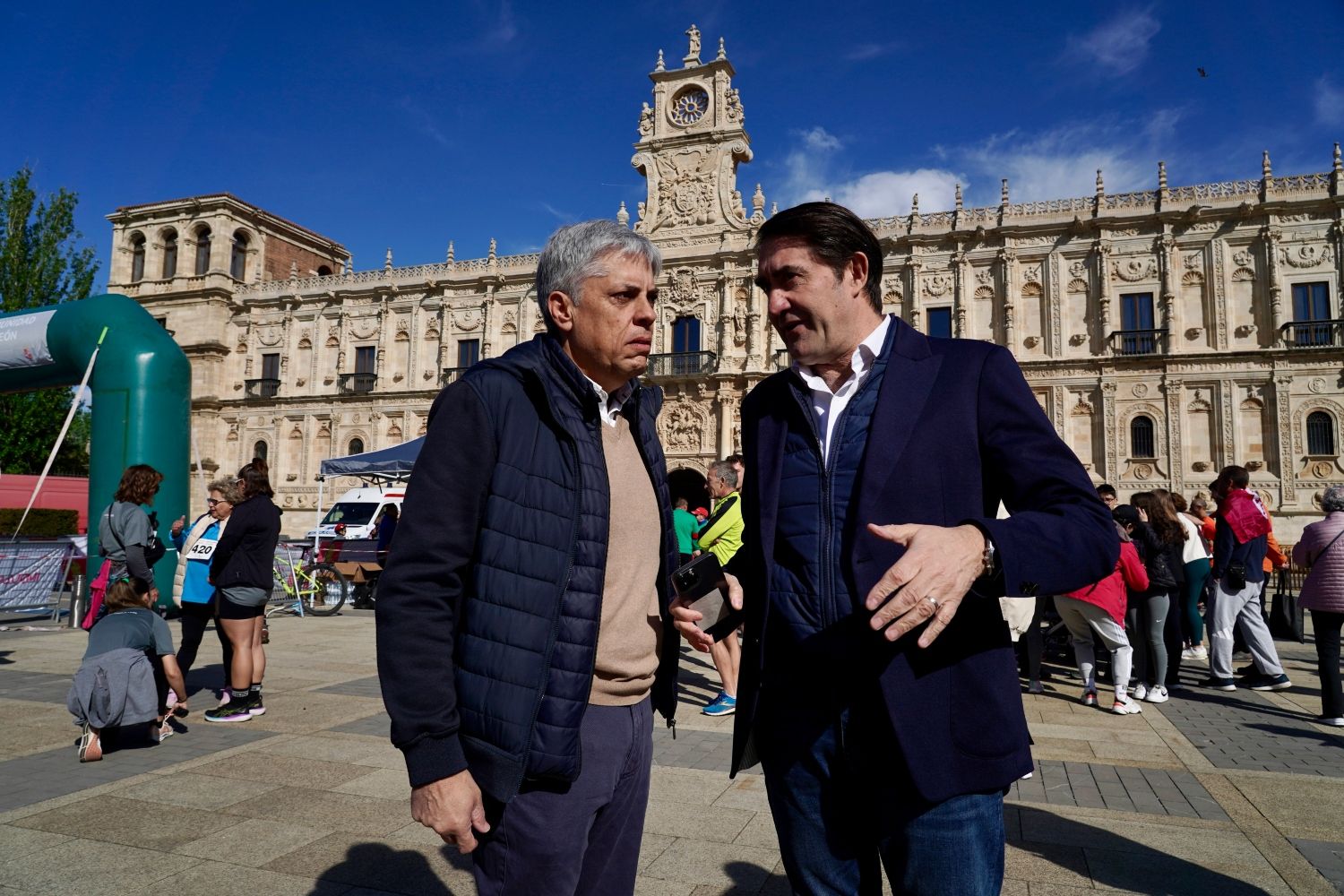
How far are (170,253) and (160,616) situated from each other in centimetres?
3718

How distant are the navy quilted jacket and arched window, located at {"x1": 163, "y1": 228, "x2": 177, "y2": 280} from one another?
40.9m

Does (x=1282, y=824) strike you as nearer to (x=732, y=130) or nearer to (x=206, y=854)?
(x=206, y=854)

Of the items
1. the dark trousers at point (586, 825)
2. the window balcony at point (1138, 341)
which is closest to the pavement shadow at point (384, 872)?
the dark trousers at point (586, 825)

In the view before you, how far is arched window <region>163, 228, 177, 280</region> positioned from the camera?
35875 millimetres

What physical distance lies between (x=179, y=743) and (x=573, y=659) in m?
4.85

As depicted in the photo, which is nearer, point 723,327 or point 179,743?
point 179,743

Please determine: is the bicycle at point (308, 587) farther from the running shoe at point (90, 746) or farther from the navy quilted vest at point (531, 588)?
the navy quilted vest at point (531, 588)

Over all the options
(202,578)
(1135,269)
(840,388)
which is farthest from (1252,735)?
(1135,269)

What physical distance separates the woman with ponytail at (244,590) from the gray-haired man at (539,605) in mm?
4680

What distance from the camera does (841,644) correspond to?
5.68ft

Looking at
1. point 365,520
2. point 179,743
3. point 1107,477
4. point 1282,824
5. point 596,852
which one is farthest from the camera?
point 1107,477

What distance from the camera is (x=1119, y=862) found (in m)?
3.47

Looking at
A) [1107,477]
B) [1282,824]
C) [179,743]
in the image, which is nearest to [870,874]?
[1282,824]

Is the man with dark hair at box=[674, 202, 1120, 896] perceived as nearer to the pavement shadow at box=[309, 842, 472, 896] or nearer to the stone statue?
the pavement shadow at box=[309, 842, 472, 896]
